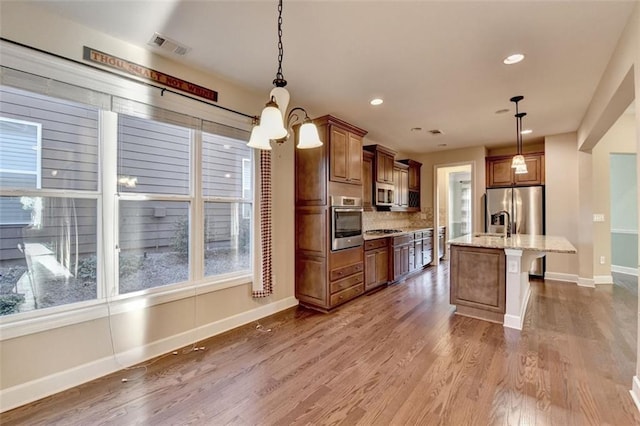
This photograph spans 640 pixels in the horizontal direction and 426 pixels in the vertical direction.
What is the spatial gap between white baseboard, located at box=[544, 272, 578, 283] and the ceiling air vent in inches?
260

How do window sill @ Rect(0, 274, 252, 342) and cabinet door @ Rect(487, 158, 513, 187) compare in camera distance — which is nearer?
window sill @ Rect(0, 274, 252, 342)

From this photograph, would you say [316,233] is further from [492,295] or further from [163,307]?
[492,295]

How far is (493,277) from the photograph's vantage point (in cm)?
333

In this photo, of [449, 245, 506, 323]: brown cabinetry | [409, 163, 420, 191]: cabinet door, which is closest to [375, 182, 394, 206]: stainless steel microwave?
[409, 163, 420, 191]: cabinet door

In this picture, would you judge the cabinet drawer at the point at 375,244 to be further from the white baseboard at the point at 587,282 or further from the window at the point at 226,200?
the white baseboard at the point at 587,282

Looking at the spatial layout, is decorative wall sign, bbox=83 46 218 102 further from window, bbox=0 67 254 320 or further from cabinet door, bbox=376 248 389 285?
cabinet door, bbox=376 248 389 285

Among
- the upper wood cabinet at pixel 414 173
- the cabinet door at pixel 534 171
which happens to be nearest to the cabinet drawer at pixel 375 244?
the upper wood cabinet at pixel 414 173

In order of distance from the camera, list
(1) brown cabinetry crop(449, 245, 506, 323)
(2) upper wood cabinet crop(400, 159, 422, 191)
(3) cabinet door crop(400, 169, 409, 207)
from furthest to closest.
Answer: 1. (2) upper wood cabinet crop(400, 159, 422, 191)
2. (3) cabinet door crop(400, 169, 409, 207)
3. (1) brown cabinetry crop(449, 245, 506, 323)

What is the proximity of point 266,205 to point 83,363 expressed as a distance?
6.87ft

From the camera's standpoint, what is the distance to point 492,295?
3334 millimetres

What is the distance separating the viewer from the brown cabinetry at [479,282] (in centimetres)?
329

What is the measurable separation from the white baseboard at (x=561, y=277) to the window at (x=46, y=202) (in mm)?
6773

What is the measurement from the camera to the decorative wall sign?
228 centimetres

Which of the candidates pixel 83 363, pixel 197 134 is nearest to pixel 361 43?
pixel 197 134
